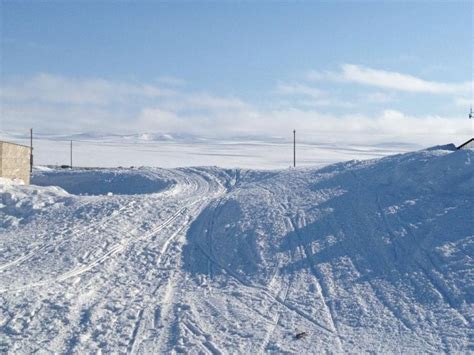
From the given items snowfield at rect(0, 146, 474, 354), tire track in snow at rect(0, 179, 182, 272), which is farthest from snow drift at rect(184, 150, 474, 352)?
tire track in snow at rect(0, 179, 182, 272)

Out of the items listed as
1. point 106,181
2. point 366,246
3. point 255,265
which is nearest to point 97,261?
point 255,265

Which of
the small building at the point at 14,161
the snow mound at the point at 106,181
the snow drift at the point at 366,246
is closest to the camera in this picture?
the snow drift at the point at 366,246

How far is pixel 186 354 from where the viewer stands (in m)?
11.9

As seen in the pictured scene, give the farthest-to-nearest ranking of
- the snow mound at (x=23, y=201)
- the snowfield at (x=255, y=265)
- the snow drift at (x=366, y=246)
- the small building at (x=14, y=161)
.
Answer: the small building at (x=14, y=161) < the snow mound at (x=23, y=201) < the snow drift at (x=366, y=246) < the snowfield at (x=255, y=265)

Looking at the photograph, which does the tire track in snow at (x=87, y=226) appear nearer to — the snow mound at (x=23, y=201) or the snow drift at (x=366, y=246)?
the snow mound at (x=23, y=201)

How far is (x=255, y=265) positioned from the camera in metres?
16.6

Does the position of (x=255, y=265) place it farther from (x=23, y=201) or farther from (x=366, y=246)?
(x=23, y=201)

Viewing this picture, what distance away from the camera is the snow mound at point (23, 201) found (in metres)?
21.8

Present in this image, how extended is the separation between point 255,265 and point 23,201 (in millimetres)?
10401

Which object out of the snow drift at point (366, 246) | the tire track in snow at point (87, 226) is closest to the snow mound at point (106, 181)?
the tire track in snow at point (87, 226)

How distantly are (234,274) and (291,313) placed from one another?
2.82 metres

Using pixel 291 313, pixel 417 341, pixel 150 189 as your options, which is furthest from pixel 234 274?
pixel 150 189

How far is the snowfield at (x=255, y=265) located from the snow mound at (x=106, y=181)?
5.03m

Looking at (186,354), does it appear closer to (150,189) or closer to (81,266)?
(81,266)
